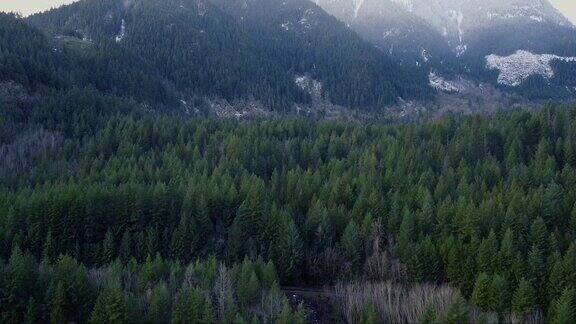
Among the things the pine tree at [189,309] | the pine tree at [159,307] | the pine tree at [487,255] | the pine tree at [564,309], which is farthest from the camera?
the pine tree at [487,255]

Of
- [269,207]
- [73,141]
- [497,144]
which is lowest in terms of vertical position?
[73,141]

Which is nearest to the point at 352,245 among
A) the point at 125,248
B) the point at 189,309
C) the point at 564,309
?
the point at 564,309

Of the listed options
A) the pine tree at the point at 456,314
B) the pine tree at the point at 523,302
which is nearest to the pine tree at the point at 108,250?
the pine tree at the point at 456,314

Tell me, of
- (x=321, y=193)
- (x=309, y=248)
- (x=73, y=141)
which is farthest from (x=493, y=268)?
(x=73, y=141)

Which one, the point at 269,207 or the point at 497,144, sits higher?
the point at 497,144

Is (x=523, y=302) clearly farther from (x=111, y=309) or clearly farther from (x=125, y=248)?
(x=125, y=248)

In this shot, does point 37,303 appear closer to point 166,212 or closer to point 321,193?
point 166,212

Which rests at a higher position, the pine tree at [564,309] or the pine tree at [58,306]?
the pine tree at [564,309]

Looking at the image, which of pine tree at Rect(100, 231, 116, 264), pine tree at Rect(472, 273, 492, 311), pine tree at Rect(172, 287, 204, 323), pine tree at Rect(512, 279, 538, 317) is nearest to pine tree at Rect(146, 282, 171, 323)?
pine tree at Rect(172, 287, 204, 323)

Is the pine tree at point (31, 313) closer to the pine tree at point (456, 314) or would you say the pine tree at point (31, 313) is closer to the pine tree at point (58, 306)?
the pine tree at point (58, 306)
